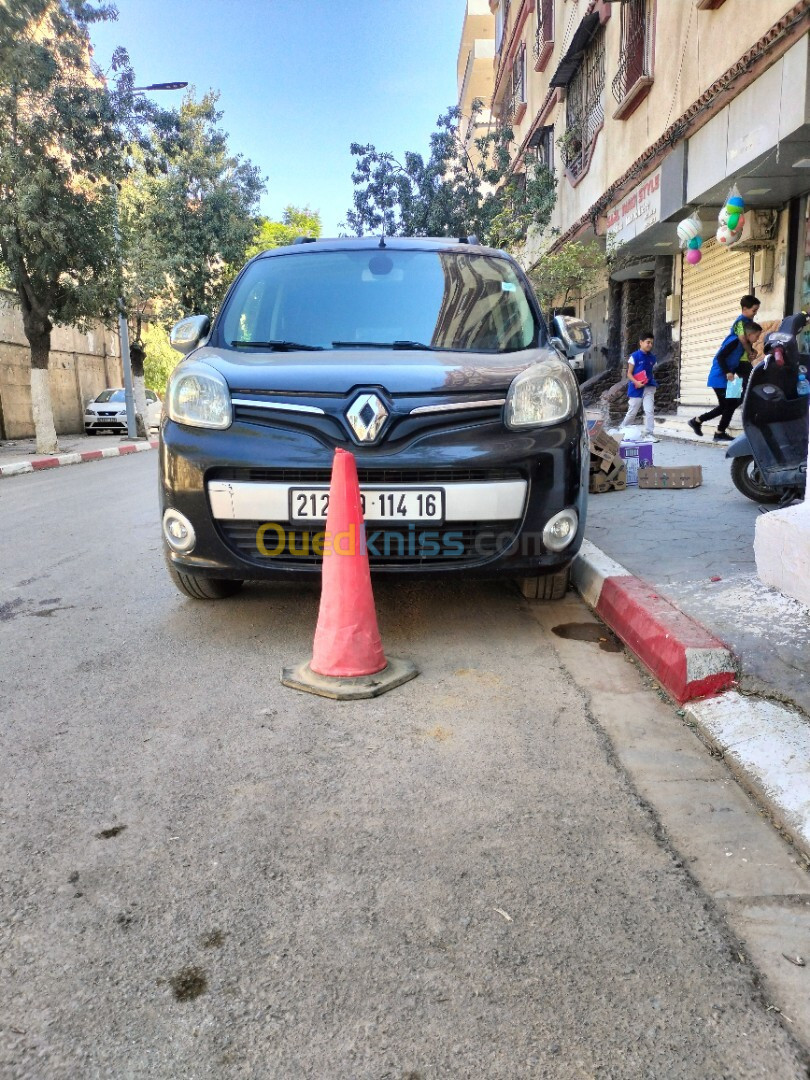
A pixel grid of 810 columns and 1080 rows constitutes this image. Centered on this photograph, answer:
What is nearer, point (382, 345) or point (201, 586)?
point (382, 345)

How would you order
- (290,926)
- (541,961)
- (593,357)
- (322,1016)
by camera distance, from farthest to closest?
(593,357)
(290,926)
(541,961)
(322,1016)

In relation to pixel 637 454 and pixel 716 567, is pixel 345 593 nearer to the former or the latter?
pixel 716 567

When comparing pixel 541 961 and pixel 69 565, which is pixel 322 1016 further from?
pixel 69 565

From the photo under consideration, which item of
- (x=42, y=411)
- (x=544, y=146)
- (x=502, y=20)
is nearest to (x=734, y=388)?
(x=42, y=411)

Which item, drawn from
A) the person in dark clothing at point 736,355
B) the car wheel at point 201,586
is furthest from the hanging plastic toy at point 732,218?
the car wheel at point 201,586

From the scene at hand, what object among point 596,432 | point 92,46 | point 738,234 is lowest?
point 596,432

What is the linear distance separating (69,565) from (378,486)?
2931 mm

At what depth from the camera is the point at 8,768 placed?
2469 millimetres

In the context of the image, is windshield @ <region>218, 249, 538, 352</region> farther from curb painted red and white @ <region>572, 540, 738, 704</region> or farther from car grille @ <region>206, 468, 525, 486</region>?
curb painted red and white @ <region>572, 540, 738, 704</region>

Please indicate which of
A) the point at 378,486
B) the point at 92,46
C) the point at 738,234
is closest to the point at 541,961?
the point at 378,486

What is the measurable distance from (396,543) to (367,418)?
1.65 feet

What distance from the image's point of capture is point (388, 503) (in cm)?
332

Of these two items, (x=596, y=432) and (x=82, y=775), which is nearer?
(x=82, y=775)

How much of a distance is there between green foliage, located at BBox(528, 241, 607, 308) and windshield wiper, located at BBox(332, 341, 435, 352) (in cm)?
1164
